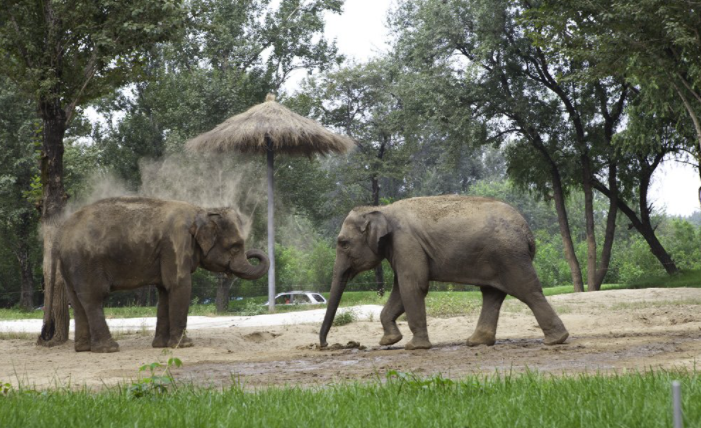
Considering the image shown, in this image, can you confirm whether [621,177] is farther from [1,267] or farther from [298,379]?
[1,267]

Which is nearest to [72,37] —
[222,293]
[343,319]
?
[343,319]

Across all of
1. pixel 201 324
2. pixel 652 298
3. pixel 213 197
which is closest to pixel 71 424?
pixel 201 324

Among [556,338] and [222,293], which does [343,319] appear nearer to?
[556,338]

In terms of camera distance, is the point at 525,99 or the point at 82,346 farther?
the point at 525,99

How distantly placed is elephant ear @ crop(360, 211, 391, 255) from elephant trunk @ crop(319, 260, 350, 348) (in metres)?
0.61

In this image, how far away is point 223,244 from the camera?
13.4 metres

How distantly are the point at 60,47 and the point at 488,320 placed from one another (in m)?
8.75

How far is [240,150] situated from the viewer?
23.3 metres

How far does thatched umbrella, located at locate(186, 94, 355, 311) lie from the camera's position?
22078 mm

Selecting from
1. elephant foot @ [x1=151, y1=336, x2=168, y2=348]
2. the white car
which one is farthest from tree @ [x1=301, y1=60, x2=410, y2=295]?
elephant foot @ [x1=151, y1=336, x2=168, y2=348]

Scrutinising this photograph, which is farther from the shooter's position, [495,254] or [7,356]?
[7,356]

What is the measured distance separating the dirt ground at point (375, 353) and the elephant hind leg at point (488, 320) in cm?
24

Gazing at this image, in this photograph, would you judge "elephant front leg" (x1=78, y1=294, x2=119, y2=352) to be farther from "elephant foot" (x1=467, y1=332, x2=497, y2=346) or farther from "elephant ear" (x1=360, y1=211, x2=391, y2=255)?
"elephant foot" (x1=467, y1=332, x2=497, y2=346)

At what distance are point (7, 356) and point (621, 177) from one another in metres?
22.8
